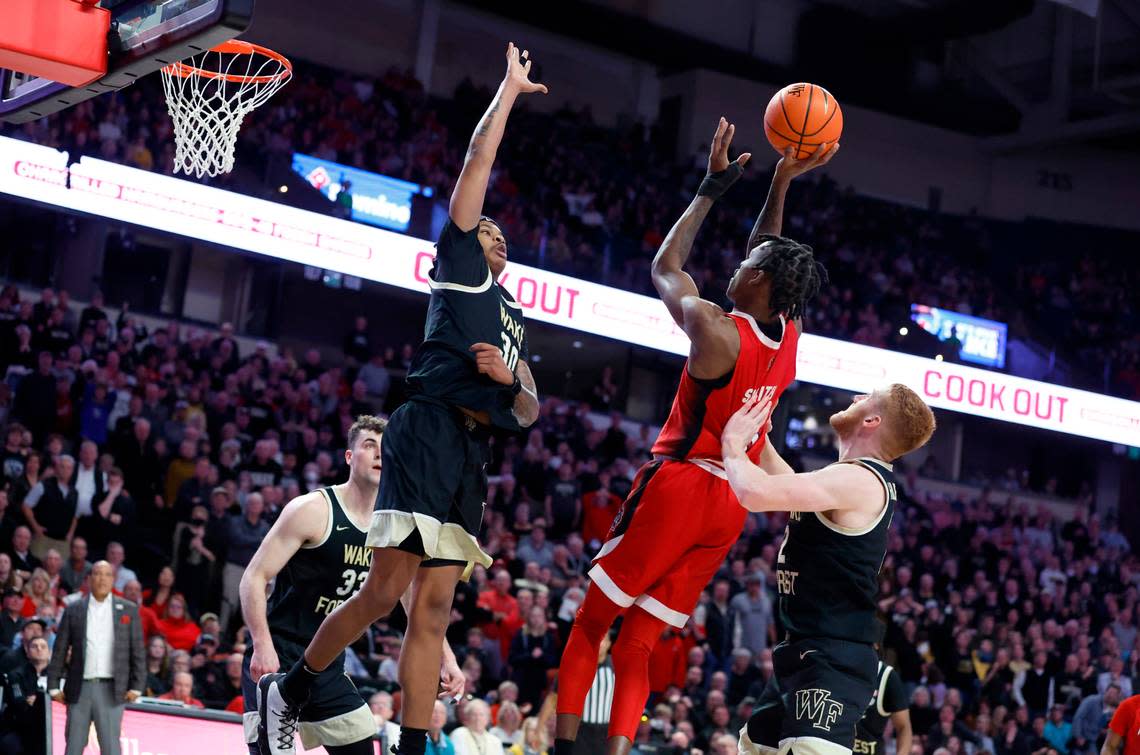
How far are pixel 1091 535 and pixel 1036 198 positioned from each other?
10059 millimetres

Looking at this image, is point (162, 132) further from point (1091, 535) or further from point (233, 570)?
point (1091, 535)

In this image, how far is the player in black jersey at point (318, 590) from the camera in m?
5.68

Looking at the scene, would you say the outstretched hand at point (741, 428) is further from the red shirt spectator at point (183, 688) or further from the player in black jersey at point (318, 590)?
the red shirt spectator at point (183, 688)

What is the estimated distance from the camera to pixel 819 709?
5.00 meters

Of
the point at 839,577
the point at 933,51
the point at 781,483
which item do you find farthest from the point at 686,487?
the point at 933,51

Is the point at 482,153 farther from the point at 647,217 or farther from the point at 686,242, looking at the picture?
the point at 647,217

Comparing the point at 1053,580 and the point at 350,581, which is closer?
the point at 350,581

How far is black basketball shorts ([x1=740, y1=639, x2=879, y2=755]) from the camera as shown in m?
4.98

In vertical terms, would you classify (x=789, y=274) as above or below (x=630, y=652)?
above

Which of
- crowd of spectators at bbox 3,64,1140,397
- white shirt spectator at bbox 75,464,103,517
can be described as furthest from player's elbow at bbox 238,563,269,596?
crowd of spectators at bbox 3,64,1140,397

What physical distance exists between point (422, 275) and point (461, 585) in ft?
11.6

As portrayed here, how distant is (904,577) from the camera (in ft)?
58.7

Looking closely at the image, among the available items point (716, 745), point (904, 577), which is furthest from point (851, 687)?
point (904, 577)

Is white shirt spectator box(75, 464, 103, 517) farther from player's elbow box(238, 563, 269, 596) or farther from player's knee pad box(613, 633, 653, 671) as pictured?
player's knee pad box(613, 633, 653, 671)
